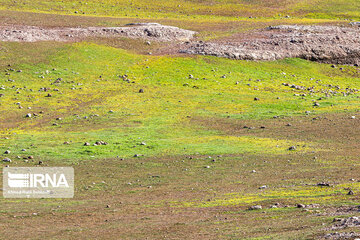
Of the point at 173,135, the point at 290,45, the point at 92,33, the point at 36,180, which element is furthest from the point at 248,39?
the point at 36,180

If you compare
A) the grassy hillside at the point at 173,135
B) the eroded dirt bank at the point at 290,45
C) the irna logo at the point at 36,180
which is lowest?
the irna logo at the point at 36,180

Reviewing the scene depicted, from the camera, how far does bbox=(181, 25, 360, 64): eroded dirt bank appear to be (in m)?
51.1

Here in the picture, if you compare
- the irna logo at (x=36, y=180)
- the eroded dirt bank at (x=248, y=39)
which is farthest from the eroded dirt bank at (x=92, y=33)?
the irna logo at (x=36, y=180)

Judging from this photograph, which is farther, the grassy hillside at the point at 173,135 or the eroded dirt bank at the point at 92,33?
the eroded dirt bank at the point at 92,33

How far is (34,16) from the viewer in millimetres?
57062

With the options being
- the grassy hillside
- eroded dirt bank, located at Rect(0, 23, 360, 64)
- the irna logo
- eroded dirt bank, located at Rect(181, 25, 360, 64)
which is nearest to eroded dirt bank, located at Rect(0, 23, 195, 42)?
eroded dirt bank, located at Rect(0, 23, 360, 64)

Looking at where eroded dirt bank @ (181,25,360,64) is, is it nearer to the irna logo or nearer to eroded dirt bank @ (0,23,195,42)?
eroded dirt bank @ (0,23,195,42)

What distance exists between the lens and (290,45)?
53125 mm

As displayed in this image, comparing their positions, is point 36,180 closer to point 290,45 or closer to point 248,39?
point 248,39

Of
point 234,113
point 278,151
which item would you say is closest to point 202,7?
point 234,113

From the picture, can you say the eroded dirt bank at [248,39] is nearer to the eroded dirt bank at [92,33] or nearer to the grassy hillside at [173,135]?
the eroded dirt bank at [92,33]

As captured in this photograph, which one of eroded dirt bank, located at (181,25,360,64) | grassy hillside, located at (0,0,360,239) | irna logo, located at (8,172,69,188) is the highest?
eroded dirt bank, located at (181,25,360,64)

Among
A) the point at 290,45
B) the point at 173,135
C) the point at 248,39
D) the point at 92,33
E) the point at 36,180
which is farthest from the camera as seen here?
the point at 248,39

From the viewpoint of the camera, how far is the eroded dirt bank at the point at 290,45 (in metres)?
51.1
